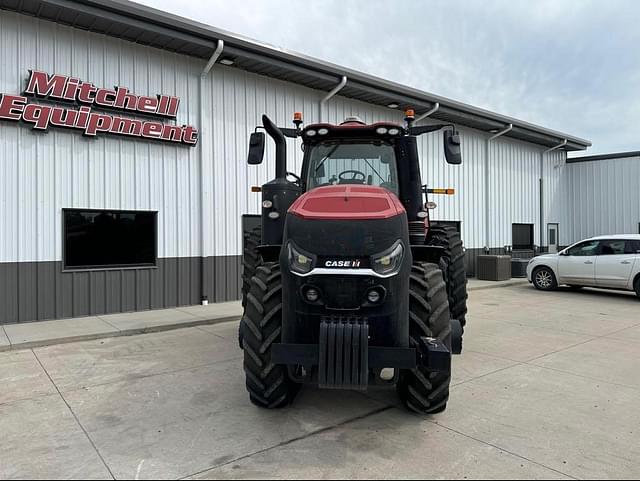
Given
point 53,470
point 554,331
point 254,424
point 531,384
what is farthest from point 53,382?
point 554,331

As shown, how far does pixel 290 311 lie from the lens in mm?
3445

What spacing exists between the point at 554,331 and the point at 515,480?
5.31 m

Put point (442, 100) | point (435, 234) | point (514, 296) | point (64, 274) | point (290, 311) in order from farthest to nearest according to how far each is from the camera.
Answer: point (442, 100) < point (514, 296) < point (64, 274) < point (435, 234) < point (290, 311)

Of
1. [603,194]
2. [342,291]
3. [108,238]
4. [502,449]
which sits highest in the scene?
[603,194]

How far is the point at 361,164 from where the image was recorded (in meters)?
4.90

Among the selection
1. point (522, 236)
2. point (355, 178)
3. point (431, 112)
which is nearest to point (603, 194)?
point (522, 236)

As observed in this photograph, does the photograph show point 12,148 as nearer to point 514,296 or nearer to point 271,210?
point 271,210

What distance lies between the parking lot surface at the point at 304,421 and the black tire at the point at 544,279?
6667mm

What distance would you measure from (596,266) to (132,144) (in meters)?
11.5

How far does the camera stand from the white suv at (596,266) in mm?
11000

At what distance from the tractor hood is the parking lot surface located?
175cm

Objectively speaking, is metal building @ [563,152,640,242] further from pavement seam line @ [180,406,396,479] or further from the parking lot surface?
pavement seam line @ [180,406,396,479]

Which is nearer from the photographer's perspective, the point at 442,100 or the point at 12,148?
the point at 12,148

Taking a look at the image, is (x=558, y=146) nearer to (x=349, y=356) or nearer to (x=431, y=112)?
(x=431, y=112)
